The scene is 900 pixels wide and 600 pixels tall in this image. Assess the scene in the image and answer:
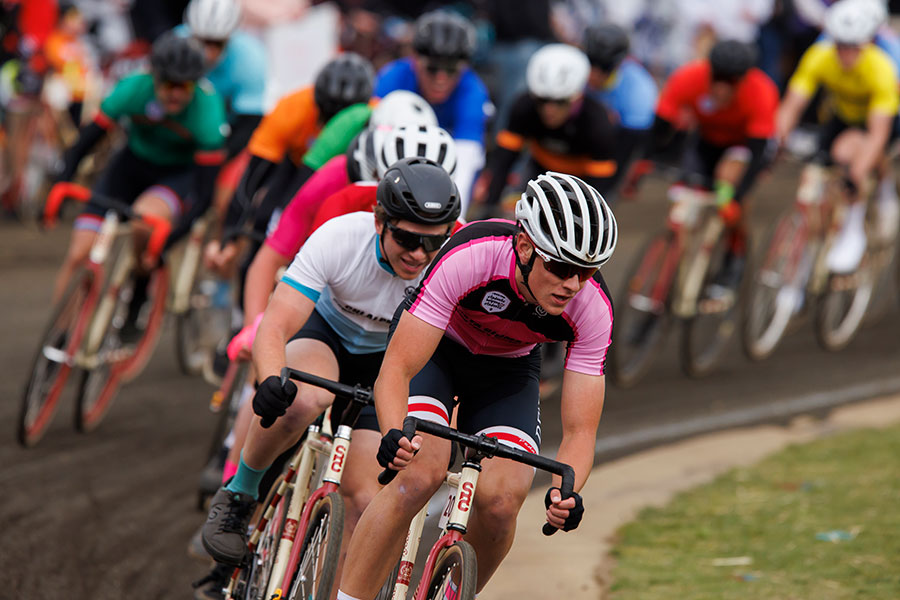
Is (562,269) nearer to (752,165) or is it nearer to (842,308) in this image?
(752,165)

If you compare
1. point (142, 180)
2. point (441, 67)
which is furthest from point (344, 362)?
point (142, 180)

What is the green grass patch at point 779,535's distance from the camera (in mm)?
5535

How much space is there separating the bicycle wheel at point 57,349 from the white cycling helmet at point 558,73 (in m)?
3.02

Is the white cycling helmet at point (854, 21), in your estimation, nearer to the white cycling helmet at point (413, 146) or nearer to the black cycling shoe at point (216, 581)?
the white cycling helmet at point (413, 146)

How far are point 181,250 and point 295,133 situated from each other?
3735 millimetres

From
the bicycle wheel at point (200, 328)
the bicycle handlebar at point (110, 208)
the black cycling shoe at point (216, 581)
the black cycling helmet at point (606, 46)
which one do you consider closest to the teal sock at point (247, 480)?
the black cycling shoe at point (216, 581)

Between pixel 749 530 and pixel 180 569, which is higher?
pixel 749 530

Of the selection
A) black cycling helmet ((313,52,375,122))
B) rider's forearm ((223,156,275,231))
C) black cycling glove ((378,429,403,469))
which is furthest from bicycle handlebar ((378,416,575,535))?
rider's forearm ((223,156,275,231))

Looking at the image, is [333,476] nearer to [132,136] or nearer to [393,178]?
[393,178]

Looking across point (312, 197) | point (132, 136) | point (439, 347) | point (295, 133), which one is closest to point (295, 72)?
point (132, 136)

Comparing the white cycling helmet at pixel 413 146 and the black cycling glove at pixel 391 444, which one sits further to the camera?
the white cycling helmet at pixel 413 146

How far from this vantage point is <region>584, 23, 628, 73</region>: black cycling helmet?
9156 mm

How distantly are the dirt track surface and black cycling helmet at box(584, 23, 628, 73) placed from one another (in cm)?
234

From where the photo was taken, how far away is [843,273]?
1080 cm
